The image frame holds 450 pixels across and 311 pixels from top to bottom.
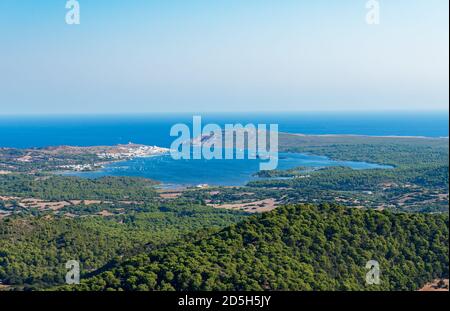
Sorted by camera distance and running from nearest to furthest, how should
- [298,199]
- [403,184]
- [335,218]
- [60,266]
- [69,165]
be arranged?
1. [335,218]
2. [60,266]
3. [298,199]
4. [403,184]
5. [69,165]

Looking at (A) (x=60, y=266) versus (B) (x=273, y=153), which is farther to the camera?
(B) (x=273, y=153)

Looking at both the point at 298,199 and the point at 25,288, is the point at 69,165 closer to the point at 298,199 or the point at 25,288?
the point at 298,199

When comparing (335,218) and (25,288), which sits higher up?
(335,218)

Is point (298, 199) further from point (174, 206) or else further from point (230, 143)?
point (230, 143)
